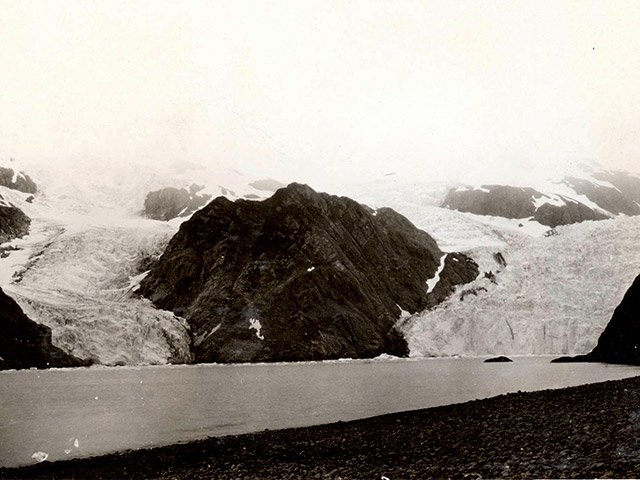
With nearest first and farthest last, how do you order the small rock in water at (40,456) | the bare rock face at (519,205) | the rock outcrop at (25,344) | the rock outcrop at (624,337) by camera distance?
the small rock in water at (40,456), the rock outcrop at (25,344), the rock outcrop at (624,337), the bare rock face at (519,205)

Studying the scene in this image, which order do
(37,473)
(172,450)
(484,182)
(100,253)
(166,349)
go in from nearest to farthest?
(37,473) → (172,450) → (166,349) → (100,253) → (484,182)

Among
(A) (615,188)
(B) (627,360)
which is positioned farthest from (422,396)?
(A) (615,188)

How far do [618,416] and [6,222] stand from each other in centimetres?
11996

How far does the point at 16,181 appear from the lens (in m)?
140

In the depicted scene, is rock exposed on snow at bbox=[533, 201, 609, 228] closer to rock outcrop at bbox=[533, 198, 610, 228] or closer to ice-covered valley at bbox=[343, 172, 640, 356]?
rock outcrop at bbox=[533, 198, 610, 228]

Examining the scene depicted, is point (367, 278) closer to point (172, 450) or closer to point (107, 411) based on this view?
point (107, 411)

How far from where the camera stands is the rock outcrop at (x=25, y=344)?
77.9 metres

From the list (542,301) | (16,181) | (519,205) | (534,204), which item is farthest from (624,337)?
(16,181)

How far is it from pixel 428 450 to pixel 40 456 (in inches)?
607

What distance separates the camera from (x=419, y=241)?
5266 inches

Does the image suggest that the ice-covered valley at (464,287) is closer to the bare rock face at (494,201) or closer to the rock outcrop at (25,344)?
the rock outcrop at (25,344)

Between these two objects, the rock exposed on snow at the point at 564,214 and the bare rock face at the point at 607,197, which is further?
the bare rock face at the point at 607,197

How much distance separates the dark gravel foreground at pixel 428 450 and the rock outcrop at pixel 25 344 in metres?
59.6

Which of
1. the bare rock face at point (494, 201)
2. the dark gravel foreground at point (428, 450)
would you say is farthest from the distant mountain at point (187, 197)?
the dark gravel foreground at point (428, 450)
